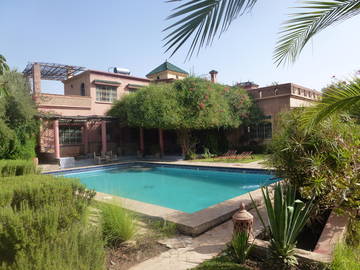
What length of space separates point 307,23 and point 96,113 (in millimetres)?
20588

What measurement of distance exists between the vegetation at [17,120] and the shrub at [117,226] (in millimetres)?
12904

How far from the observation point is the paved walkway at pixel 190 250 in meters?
3.54

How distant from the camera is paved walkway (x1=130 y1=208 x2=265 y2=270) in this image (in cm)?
354

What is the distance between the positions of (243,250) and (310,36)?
3.03 metres

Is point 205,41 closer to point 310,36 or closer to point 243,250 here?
point 310,36

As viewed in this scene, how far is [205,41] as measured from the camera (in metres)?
1.94

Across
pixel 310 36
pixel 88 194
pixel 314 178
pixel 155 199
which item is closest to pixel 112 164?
pixel 155 199

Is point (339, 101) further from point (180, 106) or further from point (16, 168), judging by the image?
point (180, 106)

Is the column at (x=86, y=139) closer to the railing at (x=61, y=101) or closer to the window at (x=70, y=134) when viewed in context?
the window at (x=70, y=134)

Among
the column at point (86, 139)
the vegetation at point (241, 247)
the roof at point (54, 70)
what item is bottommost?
the vegetation at point (241, 247)

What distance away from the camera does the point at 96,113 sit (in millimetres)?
21562

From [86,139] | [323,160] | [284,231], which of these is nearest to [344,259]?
[284,231]

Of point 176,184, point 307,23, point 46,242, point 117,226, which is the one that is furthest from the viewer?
point 176,184

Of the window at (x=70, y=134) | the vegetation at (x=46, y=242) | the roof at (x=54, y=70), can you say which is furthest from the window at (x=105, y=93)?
the vegetation at (x=46, y=242)
